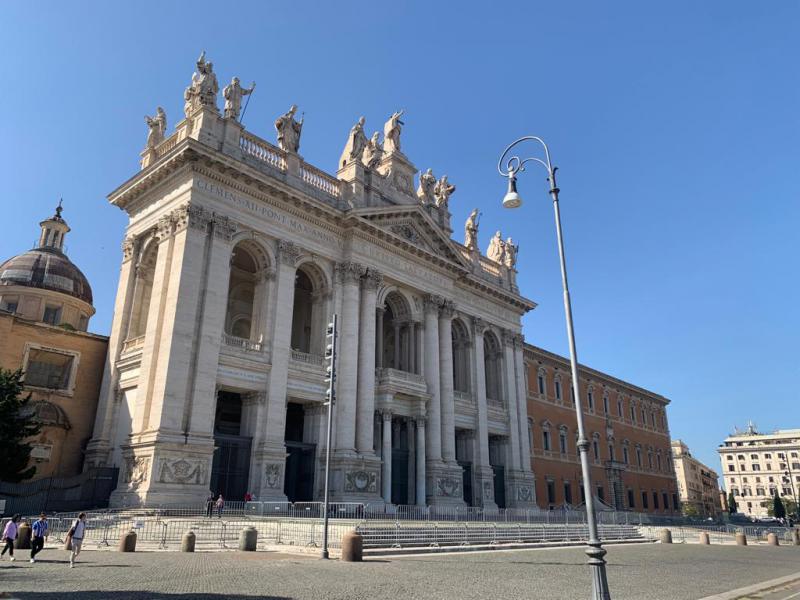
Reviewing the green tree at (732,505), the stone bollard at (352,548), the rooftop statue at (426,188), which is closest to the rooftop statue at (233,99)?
the rooftop statue at (426,188)

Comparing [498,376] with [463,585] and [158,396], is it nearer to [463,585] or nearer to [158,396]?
[158,396]

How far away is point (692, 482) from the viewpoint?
12031 cm

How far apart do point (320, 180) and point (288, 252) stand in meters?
5.51

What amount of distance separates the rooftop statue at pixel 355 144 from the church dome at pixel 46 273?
23.6 m

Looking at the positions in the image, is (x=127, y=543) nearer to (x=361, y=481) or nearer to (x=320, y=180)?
(x=361, y=481)

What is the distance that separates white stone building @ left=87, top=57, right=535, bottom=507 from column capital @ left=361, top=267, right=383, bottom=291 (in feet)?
0.22

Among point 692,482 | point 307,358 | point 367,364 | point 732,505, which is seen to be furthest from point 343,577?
point 732,505

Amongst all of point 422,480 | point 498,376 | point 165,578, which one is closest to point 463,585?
point 165,578

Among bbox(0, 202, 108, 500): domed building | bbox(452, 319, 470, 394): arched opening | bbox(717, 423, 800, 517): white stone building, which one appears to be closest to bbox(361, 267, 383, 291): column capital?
bbox(452, 319, 470, 394): arched opening

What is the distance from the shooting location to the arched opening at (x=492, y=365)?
148 ft

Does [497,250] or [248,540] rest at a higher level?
[497,250]

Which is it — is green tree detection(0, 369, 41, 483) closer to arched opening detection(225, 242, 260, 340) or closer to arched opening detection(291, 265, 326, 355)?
arched opening detection(225, 242, 260, 340)

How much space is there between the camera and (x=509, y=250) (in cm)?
4984

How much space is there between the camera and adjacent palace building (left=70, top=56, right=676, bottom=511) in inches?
1061
